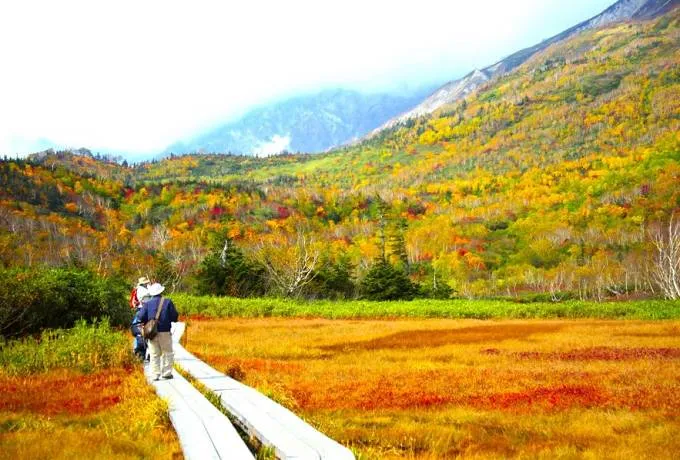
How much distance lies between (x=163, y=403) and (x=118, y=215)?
189723mm

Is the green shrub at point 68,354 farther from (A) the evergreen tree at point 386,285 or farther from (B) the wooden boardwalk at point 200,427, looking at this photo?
(A) the evergreen tree at point 386,285

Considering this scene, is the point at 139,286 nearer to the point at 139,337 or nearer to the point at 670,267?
the point at 139,337

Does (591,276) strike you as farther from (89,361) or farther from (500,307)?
(89,361)

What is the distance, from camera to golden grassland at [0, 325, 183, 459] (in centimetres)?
858

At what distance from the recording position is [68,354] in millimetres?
17844

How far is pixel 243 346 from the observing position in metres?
27.1

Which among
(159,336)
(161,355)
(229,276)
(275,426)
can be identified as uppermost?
(159,336)

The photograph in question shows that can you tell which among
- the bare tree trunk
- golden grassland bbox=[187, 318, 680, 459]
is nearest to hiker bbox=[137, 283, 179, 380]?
golden grassland bbox=[187, 318, 680, 459]

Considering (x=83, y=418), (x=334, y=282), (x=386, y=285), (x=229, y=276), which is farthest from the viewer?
(x=334, y=282)

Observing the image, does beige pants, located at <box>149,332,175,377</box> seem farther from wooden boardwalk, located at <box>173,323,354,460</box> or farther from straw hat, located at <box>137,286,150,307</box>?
straw hat, located at <box>137,286,150,307</box>

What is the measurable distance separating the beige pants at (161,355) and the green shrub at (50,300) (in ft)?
26.0

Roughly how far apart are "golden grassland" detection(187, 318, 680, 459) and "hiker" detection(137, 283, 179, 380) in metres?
2.47

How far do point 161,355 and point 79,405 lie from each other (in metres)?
2.26

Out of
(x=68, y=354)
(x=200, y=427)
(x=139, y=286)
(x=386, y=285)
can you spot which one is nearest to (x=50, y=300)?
(x=68, y=354)
